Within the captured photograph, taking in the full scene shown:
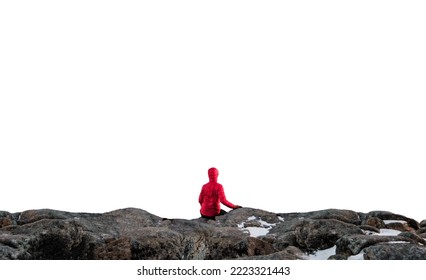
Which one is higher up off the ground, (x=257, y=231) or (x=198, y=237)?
(x=257, y=231)

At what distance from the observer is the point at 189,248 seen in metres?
17.1

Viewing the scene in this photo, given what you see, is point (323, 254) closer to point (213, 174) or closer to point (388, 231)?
point (388, 231)

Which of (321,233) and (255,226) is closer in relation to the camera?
(321,233)

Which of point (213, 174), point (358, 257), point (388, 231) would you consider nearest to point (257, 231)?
point (213, 174)

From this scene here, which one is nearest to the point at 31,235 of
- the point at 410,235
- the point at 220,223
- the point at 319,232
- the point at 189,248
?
the point at 189,248

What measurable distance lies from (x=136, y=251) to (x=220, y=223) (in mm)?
3743

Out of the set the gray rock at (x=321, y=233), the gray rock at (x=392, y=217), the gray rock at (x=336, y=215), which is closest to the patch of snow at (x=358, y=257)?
the gray rock at (x=321, y=233)

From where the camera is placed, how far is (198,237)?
57.5 feet

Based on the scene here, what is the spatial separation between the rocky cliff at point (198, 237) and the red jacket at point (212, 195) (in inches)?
42.8

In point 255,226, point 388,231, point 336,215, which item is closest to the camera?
point 388,231

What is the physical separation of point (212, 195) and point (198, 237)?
10.2ft

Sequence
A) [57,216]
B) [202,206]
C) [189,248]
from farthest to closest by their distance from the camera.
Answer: [202,206] < [57,216] < [189,248]

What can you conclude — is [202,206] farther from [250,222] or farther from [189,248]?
[189,248]

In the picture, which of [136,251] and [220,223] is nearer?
[136,251]
